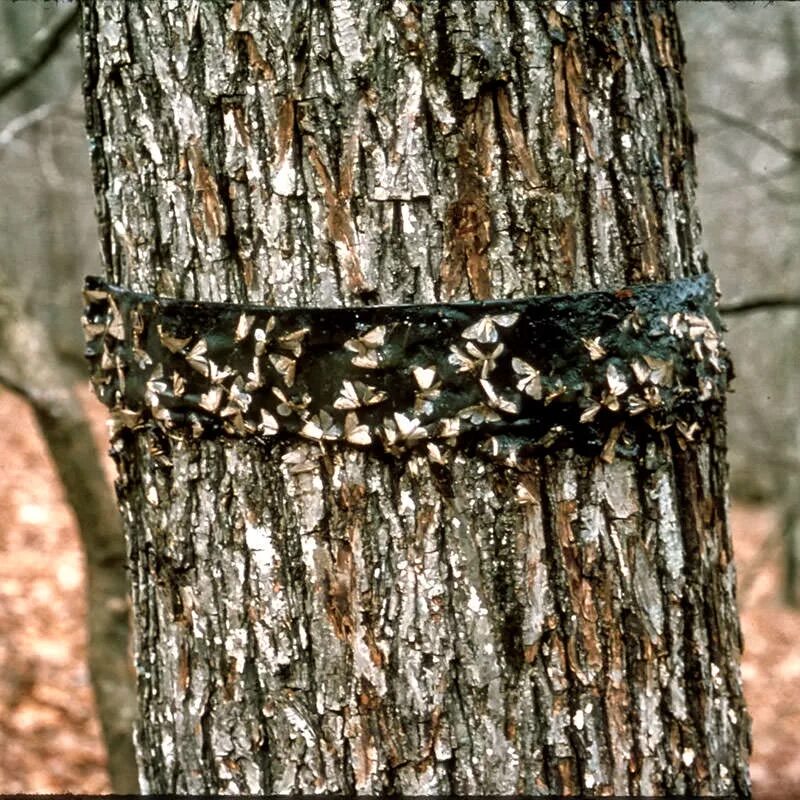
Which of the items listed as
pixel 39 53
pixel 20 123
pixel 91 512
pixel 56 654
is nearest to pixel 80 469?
pixel 91 512

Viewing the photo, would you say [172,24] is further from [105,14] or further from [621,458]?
[621,458]


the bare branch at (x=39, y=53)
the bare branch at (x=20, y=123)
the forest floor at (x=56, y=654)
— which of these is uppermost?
the bare branch at (x=39, y=53)

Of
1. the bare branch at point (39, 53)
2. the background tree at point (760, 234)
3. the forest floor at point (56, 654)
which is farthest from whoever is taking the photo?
the background tree at point (760, 234)

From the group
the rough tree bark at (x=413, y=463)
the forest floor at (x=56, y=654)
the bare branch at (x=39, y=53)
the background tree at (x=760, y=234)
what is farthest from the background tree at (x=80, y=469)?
the background tree at (x=760, y=234)

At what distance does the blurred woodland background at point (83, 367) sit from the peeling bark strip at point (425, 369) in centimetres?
142

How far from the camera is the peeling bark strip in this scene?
1202 millimetres

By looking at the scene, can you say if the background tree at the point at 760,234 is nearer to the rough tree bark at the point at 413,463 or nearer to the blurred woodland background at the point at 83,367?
the blurred woodland background at the point at 83,367

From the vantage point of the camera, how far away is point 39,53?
3266 millimetres

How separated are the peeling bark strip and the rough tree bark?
4 cm

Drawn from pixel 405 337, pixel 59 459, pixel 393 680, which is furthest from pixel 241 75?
pixel 59 459

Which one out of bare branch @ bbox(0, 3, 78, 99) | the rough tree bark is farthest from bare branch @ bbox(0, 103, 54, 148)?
the rough tree bark

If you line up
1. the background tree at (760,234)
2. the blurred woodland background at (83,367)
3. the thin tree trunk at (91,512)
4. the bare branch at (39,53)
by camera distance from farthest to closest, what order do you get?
the background tree at (760,234), the blurred woodland background at (83,367), the thin tree trunk at (91,512), the bare branch at (39,53)

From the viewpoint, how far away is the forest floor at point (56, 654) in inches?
202

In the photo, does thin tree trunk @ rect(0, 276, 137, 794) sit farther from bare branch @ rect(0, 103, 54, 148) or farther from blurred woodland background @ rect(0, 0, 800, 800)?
bare branch @ rect(0, 103, 54, 148)
